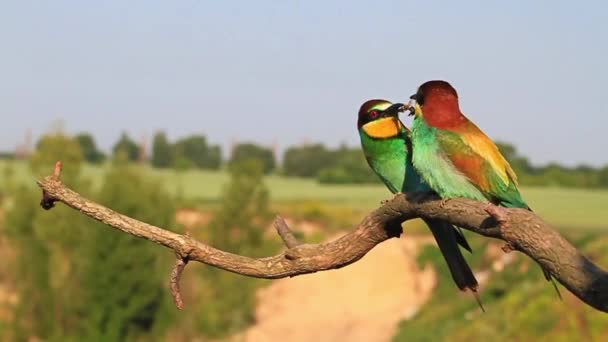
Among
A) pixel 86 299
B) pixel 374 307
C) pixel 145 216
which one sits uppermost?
pixel 145 216

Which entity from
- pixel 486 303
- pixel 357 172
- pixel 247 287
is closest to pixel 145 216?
pixel 247 287

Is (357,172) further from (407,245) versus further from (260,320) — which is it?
(260,320)

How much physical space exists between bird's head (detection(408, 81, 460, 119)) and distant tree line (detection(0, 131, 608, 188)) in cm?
2949

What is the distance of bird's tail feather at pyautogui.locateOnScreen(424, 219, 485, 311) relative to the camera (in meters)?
3.50

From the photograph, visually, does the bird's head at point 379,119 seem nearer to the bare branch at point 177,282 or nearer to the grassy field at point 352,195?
the bare branch at point 177,282

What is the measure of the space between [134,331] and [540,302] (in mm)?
7474

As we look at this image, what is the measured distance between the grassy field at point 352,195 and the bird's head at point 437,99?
18283 millimetres

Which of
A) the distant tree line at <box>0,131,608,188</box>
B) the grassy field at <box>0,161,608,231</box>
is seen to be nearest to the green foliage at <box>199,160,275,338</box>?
the grassy field at <box>0,161,608,231</box>

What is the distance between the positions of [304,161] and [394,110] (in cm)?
3653

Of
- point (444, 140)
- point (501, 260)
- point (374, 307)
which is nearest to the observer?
point (444, 140)

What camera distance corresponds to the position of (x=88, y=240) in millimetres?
16891

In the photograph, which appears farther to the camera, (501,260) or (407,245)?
(407,245)

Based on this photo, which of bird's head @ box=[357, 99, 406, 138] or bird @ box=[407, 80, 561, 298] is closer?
bird @ box=[407, 80, 561, 298]

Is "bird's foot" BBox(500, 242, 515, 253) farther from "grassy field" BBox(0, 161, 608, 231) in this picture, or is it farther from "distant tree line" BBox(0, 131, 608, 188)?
"distant tree line" BBox(0, 131, 608, 188)
